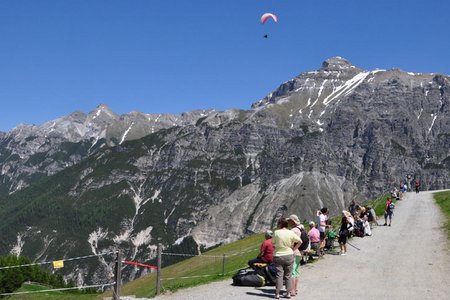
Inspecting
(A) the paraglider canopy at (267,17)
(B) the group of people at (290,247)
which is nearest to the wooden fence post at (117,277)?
(B) the group of people at (290,247)

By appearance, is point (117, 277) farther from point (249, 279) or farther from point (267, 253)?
point (267, 253)

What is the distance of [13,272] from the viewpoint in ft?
358

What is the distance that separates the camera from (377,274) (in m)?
26.7

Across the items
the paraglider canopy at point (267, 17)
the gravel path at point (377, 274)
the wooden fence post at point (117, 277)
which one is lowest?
the gravel path at point (377, 274)

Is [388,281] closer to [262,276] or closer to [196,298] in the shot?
[262,276]

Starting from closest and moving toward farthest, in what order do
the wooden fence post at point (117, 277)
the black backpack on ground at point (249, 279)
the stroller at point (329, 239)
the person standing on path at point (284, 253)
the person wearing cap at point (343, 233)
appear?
the person standing on path at point (284, 253) → the wooden fence post at point (117, 277) → the black backpack on ground at point (249, 279) → the person wearing cap at point (343, 233) → the stroller at point (329, 239)

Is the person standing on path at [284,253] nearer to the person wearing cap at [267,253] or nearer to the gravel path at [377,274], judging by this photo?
the gravel path at [377,274]

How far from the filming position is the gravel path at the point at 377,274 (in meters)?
22.2

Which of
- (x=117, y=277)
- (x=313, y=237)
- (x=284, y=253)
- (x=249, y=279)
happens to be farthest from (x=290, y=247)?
(x=313, y=237)

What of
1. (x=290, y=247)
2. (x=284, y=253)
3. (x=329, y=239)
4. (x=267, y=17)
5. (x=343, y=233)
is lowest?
(x=329, y=239)

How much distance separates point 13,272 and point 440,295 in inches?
4203

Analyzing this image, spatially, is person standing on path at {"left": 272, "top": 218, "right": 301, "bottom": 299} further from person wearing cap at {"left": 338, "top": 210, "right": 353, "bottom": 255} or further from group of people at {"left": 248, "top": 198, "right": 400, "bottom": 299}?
person wearing cap at {"left": 338, "top": 210, "right": 353, "bottom": 255}

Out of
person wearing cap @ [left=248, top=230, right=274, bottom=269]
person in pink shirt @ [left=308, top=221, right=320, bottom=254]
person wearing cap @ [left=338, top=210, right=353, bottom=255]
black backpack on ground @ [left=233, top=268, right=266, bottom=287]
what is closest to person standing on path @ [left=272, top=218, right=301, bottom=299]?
black backpack on ground @ [left=233, top=268, right=266, bottom=287]

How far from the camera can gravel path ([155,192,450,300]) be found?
72.7 feet
